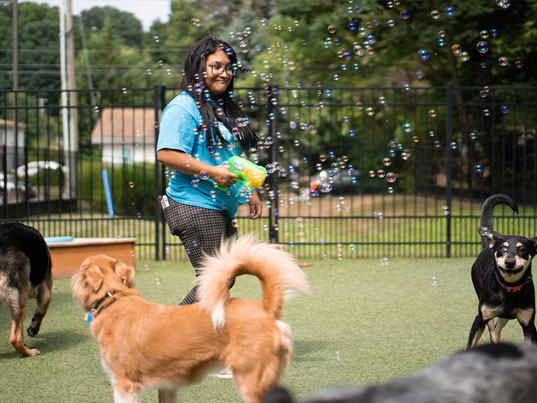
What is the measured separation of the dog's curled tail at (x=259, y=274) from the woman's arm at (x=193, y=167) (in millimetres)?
583

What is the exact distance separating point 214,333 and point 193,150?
1.19 meters

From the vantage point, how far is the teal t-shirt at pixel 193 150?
11.3 ft

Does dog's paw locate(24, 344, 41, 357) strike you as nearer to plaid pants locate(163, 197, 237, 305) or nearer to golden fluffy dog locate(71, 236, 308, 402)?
plaid pants locate(163, 197, 237, 305)

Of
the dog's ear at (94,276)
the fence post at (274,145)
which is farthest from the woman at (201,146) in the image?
the fence post at (274,145)

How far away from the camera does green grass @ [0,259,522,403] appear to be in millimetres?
3959

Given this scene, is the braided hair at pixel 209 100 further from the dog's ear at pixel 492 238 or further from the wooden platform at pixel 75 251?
the wooden platform at pixel 75 251

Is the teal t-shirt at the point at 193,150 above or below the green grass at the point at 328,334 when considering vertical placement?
above

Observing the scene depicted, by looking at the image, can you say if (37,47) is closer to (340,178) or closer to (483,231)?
(340,178)

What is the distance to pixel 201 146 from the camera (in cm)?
352

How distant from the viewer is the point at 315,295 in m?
6.86

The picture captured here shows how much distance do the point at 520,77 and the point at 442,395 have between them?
16580 millimetres

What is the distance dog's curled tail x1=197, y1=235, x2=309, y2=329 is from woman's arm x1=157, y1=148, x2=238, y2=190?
0.58 metres

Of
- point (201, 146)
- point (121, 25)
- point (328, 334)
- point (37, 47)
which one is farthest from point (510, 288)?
point (121, 25)

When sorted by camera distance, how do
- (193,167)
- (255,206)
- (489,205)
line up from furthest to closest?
(489,205), (255,206), (193,167)
